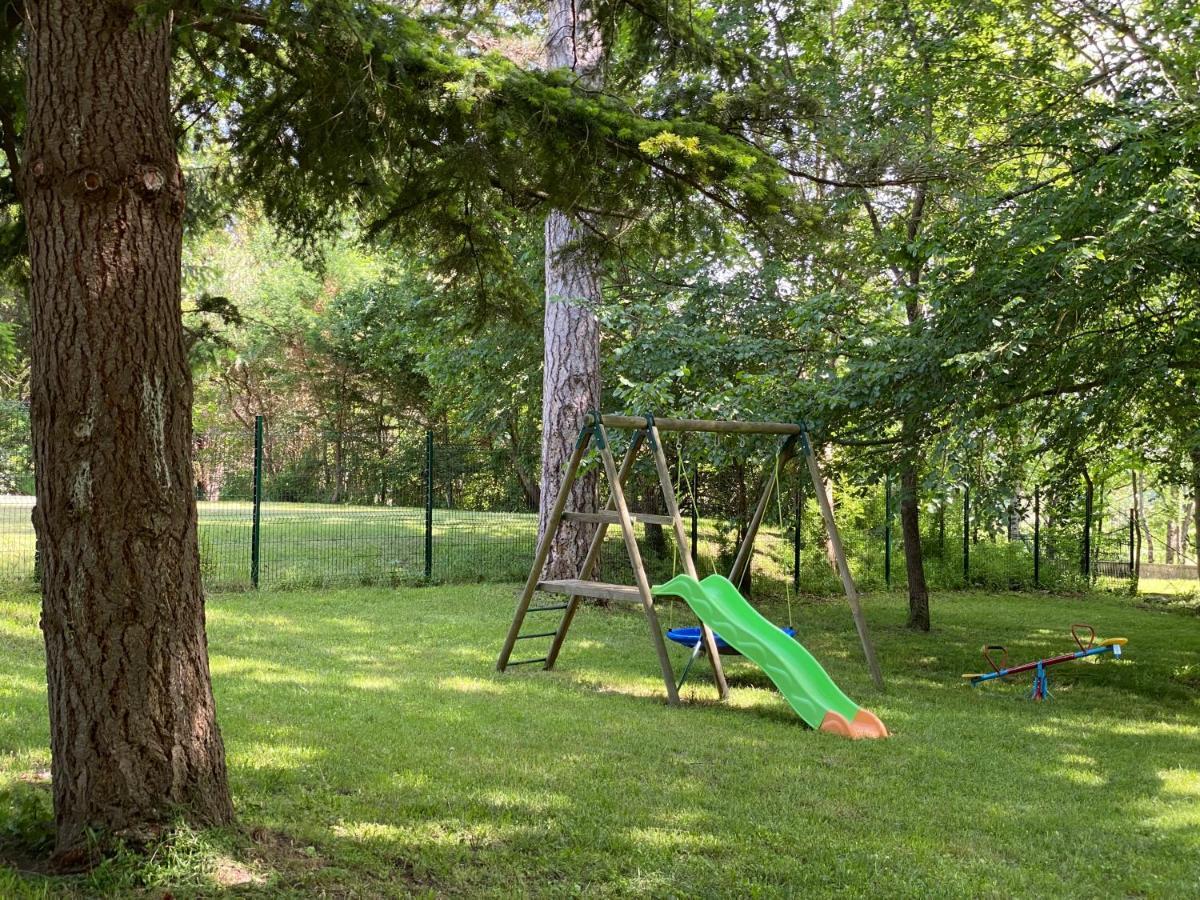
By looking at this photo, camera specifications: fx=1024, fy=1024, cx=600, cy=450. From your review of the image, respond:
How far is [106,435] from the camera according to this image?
11.3 ft

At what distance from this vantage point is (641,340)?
11.5 m

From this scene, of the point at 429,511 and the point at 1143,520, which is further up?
the point at 429,511

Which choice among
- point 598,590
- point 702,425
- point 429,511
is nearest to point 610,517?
point 598,590

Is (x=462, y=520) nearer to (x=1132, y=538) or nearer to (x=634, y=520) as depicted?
(x=634, y=520)

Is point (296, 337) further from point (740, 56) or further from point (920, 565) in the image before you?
point (740, 56)

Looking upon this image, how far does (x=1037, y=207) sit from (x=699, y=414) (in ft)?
11.2

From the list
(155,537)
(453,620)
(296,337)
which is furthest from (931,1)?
(296,337)

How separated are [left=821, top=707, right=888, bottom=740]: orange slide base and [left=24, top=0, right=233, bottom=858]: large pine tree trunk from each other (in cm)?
416

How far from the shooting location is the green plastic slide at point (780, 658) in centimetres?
659

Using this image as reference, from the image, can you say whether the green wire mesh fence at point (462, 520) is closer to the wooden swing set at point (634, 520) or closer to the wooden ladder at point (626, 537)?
the wooden swing set at point (634, 520)

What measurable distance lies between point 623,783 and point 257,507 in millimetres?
8535

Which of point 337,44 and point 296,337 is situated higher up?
point 296,337

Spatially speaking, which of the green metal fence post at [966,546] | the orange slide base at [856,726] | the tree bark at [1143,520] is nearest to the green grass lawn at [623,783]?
the orange slide base at [856,726]

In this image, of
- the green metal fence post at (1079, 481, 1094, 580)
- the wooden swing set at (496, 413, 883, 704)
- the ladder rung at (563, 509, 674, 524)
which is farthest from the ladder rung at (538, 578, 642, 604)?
the green metal fence post at (1079, 481, 1094, 580)
